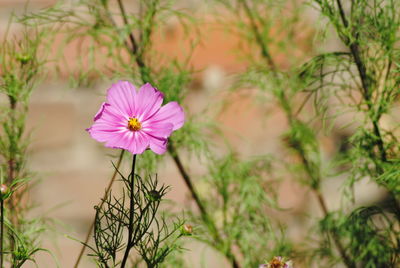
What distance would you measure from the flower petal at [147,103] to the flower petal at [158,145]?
0.03 metres

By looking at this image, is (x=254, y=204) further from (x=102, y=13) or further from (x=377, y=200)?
(x=377, y=200)

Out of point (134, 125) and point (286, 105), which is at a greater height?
point (286, 105)

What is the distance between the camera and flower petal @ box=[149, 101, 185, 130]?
398mm

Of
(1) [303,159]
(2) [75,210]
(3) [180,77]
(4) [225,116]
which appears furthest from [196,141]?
(2) [75,210]

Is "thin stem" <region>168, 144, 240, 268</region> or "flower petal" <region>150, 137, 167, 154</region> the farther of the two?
"thin stem" <region>168, 144, 240, 268</region>

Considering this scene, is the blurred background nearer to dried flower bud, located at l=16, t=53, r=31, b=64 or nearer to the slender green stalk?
the slender green stalk

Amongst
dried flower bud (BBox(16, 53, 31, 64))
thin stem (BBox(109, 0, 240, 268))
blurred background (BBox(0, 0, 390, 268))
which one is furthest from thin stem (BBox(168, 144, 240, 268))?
blurred background (BBox(0, 0, 390, 268))

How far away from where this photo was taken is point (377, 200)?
3.28 feet

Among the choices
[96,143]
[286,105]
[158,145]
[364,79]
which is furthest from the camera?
[96,143]

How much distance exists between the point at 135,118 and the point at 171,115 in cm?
2

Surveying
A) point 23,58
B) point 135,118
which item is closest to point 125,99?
point 135,118

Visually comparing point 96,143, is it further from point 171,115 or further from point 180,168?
point 171,115

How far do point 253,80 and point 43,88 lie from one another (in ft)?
1.45

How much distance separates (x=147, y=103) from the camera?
41 cm
